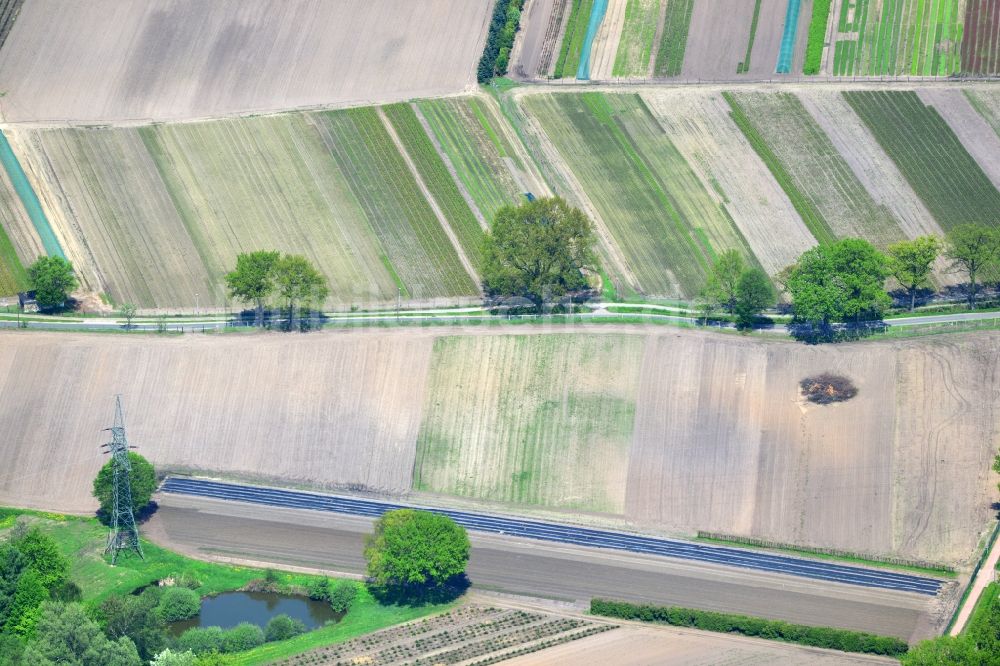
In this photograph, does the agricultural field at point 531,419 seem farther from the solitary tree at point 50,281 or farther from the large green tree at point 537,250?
the solitary tree at point 50,281

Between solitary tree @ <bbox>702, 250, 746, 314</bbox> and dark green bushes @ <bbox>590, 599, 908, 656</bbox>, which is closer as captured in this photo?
dark green bushes @ <bbox>590, 599, 908, 656</bbox>

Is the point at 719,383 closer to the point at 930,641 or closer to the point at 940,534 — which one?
the point at 940,534

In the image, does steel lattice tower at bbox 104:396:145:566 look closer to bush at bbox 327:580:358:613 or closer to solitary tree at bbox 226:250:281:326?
bush at bbox 327:580:358:613

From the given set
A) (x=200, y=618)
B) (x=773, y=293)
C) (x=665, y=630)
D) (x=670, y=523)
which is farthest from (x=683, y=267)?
(x=200, y=618)

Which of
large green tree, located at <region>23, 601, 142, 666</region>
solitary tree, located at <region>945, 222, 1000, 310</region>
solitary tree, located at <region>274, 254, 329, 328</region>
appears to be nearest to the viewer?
large green tree, located at <region>23, 601, 142, 666</region>

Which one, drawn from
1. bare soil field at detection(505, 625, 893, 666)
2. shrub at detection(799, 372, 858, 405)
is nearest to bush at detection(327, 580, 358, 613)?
bare soil field at detection(505, 625, 893, 666)

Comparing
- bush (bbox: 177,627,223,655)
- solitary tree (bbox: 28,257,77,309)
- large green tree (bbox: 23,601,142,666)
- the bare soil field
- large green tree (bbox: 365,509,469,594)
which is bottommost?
large green tree (bbox: 23,601,142,666)

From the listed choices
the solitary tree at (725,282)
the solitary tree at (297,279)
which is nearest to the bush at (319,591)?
the solitary tree at (297,279)
